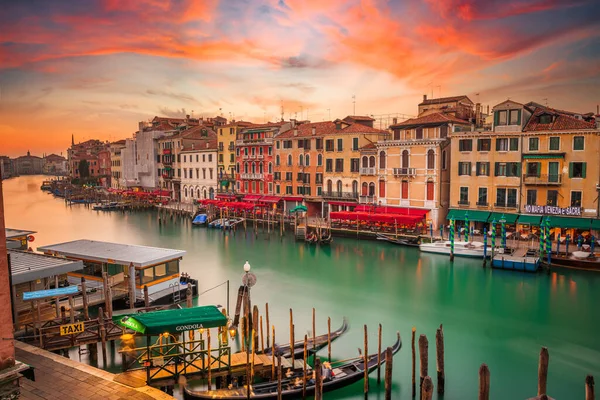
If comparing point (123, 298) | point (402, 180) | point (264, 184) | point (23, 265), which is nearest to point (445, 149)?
point (402, 180)

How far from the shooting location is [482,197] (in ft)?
94.2

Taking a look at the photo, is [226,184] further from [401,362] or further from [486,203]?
[401,362]

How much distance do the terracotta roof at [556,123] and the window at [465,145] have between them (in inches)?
123

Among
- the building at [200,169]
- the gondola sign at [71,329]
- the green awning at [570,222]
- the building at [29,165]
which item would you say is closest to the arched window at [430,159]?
the green awning at [570,222]

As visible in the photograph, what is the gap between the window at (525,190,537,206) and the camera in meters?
26.8

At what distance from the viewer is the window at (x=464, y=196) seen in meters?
29.3

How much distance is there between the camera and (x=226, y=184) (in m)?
45.2

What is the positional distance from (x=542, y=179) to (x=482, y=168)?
347cm

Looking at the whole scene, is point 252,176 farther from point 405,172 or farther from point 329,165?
point 405,172

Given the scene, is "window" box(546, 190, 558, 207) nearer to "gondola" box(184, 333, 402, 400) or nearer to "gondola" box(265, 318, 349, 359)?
"gondola" box(265, 318, 349, 359)

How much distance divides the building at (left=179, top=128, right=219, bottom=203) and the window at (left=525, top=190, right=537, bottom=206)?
2890 centimetres

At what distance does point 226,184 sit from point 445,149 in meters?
22.3

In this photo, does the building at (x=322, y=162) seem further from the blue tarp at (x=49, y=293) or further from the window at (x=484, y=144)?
the blue tarp at (x=49, y=293)

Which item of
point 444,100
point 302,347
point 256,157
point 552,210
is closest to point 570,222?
point 552,210
